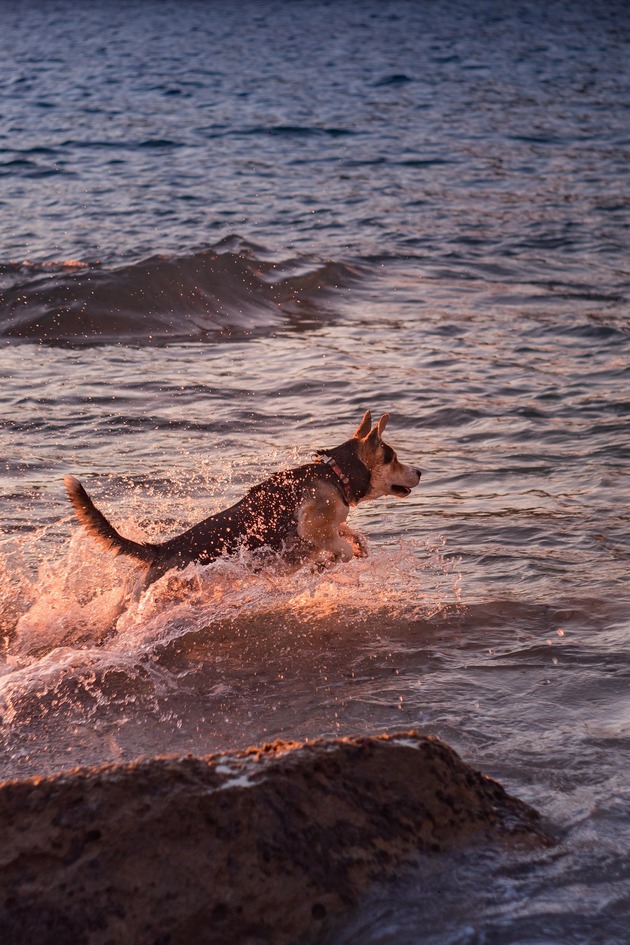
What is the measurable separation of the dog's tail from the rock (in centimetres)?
274

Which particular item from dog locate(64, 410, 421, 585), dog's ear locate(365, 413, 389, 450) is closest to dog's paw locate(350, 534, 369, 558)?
dog locate(64, 410, 421, 585)

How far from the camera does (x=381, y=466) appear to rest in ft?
25.8

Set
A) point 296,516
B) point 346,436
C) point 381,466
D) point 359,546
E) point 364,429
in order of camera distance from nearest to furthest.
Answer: point 296,516, point 359,546, point 381,466, point 364,429, point 346,436

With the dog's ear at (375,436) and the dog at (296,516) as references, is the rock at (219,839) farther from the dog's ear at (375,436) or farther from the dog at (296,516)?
the dog's ear at (375,436)

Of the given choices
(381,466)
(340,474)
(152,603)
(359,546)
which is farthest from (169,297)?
(152,603)

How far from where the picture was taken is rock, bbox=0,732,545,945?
3.47m

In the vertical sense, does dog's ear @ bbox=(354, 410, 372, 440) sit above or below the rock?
below

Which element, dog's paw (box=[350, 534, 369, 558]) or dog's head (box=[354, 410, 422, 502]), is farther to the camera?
dog's head (box=[354, 410, 422, 502])

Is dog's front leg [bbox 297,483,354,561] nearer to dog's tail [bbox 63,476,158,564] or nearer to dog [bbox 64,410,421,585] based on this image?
dog [bbox 64,410,421,585]

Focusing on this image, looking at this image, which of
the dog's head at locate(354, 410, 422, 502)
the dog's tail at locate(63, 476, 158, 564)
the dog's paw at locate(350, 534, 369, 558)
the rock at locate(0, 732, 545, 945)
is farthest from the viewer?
the dog's head at locate(354, 410, 422, 502)

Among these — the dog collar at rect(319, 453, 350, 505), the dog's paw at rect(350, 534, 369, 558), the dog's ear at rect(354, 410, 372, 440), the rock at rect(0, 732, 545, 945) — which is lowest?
the dog's paw at rect(350, 534, 369, 558)

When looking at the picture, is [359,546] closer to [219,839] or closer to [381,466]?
[381,466]

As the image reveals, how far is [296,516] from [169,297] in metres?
8.20

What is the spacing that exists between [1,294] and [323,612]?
934 cm
